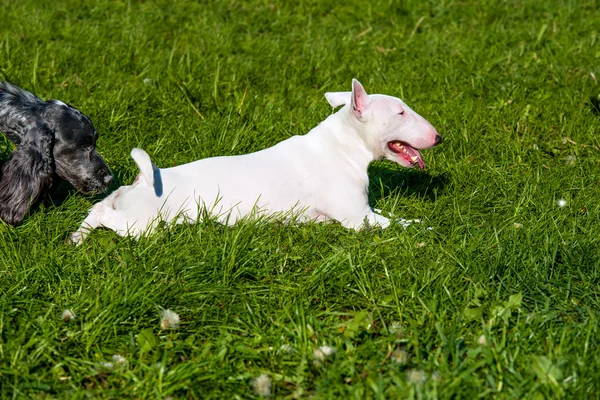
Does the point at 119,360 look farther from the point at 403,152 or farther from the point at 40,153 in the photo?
the point at 403,152

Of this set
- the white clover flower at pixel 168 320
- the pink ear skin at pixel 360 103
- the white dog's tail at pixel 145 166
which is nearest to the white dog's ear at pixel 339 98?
the pink ear skin at pixel 360 103

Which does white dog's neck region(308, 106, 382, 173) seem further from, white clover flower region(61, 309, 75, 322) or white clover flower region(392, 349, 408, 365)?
white clover flower region(61, 309, 75, 322)

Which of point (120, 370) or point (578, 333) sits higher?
point (578, 333)

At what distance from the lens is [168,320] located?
133 inches

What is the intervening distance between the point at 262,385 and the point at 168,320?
587 millimetres

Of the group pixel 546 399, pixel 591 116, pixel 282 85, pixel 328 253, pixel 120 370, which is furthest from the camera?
pixel 282 85

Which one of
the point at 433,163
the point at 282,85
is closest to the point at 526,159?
the point at 433,163

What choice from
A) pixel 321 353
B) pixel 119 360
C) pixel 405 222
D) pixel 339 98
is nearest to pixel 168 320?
pixel 119 360

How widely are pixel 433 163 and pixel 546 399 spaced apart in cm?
274

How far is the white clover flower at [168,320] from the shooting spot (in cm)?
336

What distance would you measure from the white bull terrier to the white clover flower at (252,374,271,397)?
4.07 ft

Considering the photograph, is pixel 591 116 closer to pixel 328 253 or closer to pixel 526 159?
pixel 526 159

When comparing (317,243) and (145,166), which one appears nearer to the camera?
(145,166)

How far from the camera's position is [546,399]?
284cm
